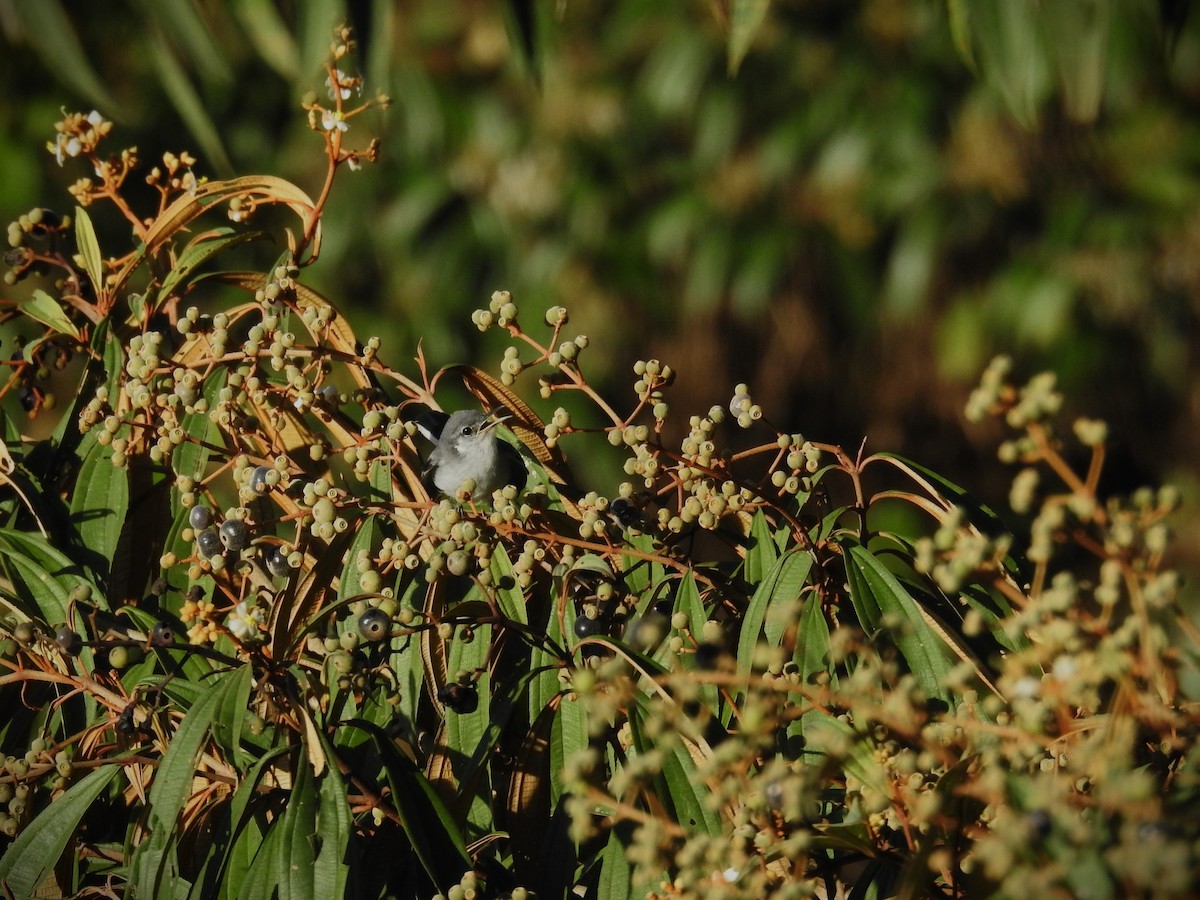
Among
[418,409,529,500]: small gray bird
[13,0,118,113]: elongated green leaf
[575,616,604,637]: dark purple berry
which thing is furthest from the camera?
[418,409,529,500]: small gray bird

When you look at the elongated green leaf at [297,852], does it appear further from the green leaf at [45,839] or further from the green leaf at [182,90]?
the green leaf at [182,90]

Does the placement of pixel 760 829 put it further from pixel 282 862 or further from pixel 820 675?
pixel 282 862

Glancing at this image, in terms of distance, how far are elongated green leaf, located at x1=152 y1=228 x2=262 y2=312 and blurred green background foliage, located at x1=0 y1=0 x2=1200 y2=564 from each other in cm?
168

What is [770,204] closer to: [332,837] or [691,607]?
[691,607]

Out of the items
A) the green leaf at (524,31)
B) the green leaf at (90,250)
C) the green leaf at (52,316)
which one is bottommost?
the green leaf at (524,31)

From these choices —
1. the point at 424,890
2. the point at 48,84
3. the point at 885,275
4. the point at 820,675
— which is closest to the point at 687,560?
the point at 820,675

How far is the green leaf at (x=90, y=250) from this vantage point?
139 centimetres

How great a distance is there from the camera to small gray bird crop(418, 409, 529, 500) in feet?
5.19

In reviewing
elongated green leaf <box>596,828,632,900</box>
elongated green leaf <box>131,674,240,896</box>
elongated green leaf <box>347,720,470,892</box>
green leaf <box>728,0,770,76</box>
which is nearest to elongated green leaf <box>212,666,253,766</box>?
elongated green leaf <box>131,674,240,896</box>

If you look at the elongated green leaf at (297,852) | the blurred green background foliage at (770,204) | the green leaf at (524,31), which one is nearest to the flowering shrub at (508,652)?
the elongated green leaf at (297,852)

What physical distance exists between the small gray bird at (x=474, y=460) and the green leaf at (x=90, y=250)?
468mm

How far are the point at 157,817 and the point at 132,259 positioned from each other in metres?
0.71

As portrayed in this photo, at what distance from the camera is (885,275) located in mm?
3195

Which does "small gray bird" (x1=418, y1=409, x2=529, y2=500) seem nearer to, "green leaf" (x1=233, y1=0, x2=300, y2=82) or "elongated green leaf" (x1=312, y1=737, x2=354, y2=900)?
"elongated green leaf" (x1=312, y1=737, x2=354, y2=900)
